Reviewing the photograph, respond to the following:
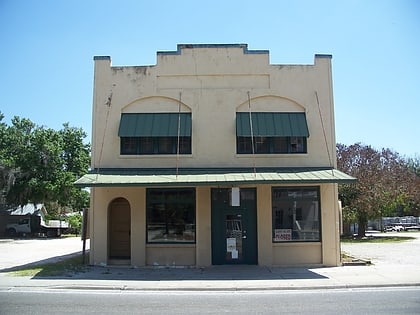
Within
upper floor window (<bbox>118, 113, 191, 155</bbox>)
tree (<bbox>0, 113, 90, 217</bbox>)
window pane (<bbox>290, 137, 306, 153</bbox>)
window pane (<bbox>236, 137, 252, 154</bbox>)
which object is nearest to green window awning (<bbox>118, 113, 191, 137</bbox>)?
upper floor window (<bbox>118, 113, 191, 155</bbox>)

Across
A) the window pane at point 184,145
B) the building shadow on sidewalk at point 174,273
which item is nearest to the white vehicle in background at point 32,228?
the building shadow on sidewalk at point 174,273

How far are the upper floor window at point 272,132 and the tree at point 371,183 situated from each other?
66.9 ft

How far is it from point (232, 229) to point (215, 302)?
274 inches

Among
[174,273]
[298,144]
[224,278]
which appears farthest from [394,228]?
[224,278]

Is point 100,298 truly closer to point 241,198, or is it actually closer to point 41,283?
point 41,283

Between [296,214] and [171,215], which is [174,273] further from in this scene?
[296,214]

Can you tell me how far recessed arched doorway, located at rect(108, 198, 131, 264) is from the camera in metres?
19.2

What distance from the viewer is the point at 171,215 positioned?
60.0 feet

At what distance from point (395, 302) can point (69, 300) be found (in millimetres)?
7657

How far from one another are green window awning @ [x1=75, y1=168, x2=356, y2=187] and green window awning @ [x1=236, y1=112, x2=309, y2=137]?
1.40 m

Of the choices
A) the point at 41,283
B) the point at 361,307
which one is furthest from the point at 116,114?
the point at 361,307

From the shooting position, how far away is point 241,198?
18.4 metres

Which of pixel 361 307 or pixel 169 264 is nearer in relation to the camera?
pixel 361 307

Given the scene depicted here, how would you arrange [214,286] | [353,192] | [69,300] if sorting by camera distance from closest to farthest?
[69,300], [214,286], [353,192]
